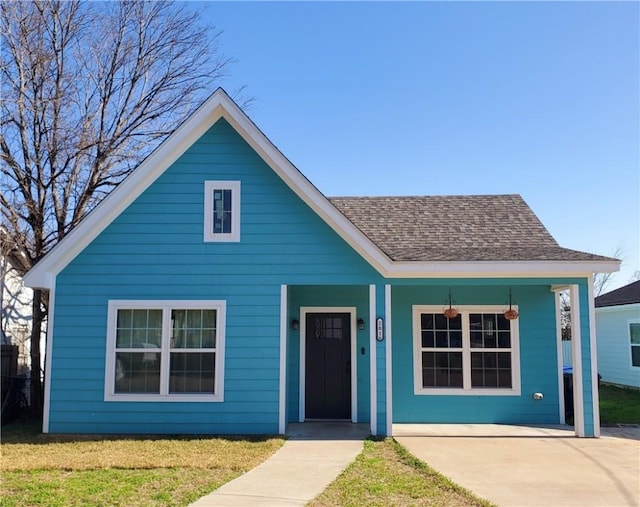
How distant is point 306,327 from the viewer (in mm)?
10766

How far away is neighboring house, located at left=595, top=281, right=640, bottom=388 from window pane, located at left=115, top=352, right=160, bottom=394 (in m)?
14.7

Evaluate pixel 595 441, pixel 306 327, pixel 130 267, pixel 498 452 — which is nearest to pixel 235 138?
pixel 130 267

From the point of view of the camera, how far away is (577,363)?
9.09 meters

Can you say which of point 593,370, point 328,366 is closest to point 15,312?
point 328,366

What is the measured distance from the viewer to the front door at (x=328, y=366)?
10570mm

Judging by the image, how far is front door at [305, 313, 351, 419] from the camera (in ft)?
34.7

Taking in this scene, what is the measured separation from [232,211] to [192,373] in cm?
286

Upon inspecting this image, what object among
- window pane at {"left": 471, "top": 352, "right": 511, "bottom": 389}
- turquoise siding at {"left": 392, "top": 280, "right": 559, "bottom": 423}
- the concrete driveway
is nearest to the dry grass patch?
the concrete driveway

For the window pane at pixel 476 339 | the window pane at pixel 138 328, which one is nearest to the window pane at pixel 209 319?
the window pane at pixel 138 328

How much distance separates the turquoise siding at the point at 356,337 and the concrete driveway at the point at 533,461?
38.7 inches

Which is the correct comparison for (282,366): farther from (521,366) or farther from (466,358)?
(521,366)

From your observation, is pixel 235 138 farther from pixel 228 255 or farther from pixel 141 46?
pixel 141 46

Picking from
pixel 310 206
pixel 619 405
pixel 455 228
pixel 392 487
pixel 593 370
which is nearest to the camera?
pixel 392 487

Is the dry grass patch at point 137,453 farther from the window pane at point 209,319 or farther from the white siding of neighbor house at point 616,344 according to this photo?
the white siding of neighbor house at point 616,344
